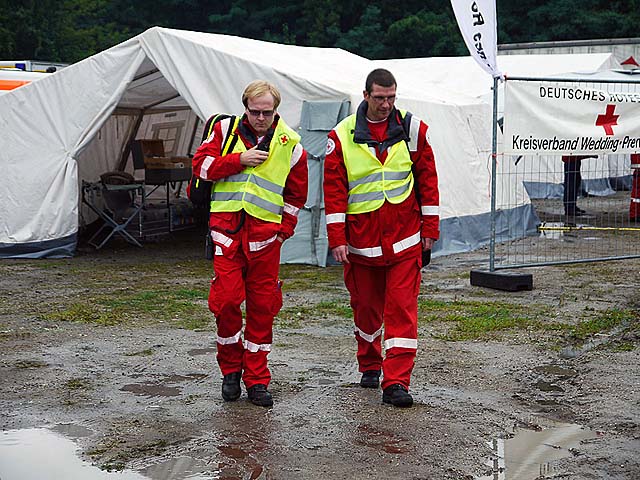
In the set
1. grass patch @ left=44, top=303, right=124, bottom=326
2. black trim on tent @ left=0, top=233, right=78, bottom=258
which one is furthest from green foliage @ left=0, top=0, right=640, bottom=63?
grass patch @ left=44, top=303, right=124, bottom=326

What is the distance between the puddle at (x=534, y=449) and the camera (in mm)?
5137

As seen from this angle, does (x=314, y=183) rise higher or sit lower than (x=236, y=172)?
lower

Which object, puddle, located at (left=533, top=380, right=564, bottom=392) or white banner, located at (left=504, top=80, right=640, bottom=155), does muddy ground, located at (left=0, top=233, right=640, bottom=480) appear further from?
white banner, located at (left=504, top=80, right=640, bottom=155)

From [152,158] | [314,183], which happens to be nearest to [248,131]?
[314,183]

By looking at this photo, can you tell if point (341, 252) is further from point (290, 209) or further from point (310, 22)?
point (310, 22)

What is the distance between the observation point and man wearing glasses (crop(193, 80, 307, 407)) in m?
6.13

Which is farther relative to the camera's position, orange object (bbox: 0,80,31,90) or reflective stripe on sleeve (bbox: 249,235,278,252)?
orange object (bbox: 0,80,31,90)

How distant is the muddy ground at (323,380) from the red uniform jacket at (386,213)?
951 mm

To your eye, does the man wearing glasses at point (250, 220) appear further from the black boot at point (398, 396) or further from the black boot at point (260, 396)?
the black boot at point (398, 396)

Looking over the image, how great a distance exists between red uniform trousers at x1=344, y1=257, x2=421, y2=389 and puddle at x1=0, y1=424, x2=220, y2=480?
59.3 inches

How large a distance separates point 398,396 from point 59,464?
199 centimetres

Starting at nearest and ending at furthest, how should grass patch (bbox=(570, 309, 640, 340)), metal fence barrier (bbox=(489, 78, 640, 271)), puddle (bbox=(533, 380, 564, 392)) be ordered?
puddle (bbox=(533, 380, 564, 392)), grass patch (bbox=(570, 309, 640, 340)), metal fence barrier (bbox=(489, 78, 640, 271))

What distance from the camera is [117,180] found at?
1527cm

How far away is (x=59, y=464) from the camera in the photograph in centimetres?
529
